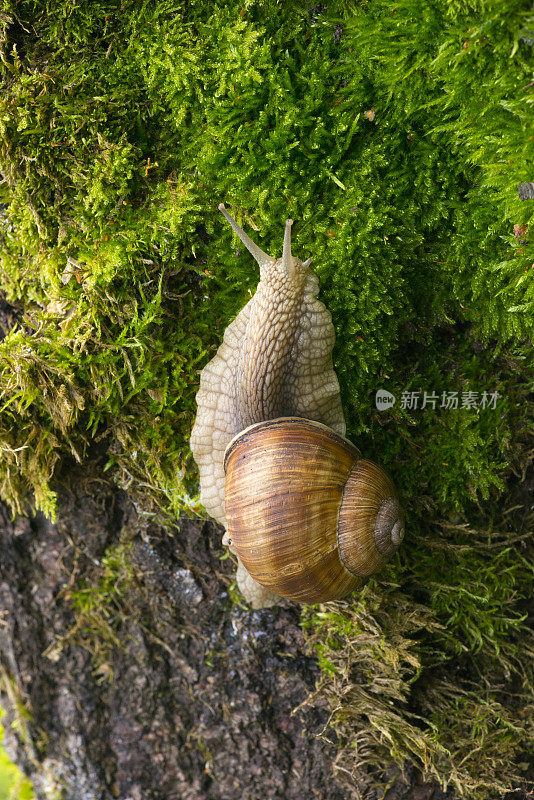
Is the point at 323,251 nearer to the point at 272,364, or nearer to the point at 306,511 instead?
the point at 272,364

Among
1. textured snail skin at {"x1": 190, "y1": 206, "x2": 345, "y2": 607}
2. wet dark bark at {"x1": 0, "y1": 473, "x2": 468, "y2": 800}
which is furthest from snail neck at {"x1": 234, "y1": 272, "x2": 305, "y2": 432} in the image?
wet dark bark at {"x1": 0, "y1": 473, "x2": 468, "y2": 800}

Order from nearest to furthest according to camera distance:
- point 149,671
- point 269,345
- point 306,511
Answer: point 306,511
point 269,345
point 149,671

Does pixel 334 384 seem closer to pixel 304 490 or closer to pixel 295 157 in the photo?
pixel 304 490

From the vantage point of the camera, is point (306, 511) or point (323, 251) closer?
point (306, 511)

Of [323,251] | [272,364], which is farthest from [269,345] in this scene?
[323,251]

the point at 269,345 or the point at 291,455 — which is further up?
the point at 269,345

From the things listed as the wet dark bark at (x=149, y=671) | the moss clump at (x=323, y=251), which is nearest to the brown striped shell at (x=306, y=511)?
the moss clump at (x=323, y=251)
